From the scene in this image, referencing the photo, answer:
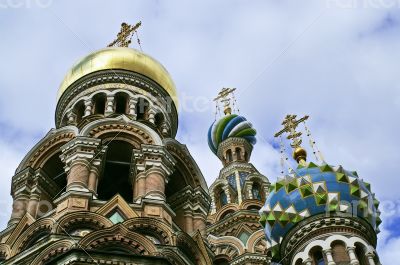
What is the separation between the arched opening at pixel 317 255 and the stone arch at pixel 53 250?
3.66 metres

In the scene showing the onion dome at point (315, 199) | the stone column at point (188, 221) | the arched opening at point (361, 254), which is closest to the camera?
the arched opening at point (361, 254)

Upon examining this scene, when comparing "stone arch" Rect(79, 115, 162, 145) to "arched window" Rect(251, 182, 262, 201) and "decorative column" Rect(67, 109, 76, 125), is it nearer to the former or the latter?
"decorative column" Rect(67, 109, 76, 125)

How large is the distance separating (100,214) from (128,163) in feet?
8.69

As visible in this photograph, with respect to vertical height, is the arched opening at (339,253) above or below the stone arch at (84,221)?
below

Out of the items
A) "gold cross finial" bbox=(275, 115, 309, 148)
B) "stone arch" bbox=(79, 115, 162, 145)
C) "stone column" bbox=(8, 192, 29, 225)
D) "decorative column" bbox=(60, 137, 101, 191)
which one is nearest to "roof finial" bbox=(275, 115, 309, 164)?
"gold cross finial" bbox=(275, 115, 309, 148)

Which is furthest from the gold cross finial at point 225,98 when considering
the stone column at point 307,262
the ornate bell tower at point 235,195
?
the stone column at point 307,262

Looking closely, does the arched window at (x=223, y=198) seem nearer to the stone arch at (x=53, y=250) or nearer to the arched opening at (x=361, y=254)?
the arched opening at (x=361, y=254)

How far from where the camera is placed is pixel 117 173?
1555cm

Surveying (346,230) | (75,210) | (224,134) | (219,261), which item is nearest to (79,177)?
(75,210)

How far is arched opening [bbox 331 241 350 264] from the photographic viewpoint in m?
12.6

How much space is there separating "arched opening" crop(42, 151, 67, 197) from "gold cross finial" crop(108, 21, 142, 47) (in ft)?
14.8

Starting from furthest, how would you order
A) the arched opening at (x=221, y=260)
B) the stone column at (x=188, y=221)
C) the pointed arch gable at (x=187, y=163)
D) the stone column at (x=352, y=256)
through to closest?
1. the arched opening at (x=221, y=260)
2. the pointed arch gable at (x=187, y=163)
3. the stone column at (x=188, y=221)
4. the stone column at (x=352, y=256)

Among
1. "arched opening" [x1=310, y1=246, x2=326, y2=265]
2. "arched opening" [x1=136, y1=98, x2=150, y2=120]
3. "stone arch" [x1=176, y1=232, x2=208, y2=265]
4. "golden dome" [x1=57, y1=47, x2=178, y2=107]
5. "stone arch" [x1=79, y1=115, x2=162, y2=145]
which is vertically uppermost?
"golden dome" [x1=57, y1=47, x2=178, y2=107]

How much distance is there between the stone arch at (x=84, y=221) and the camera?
12.4 m
